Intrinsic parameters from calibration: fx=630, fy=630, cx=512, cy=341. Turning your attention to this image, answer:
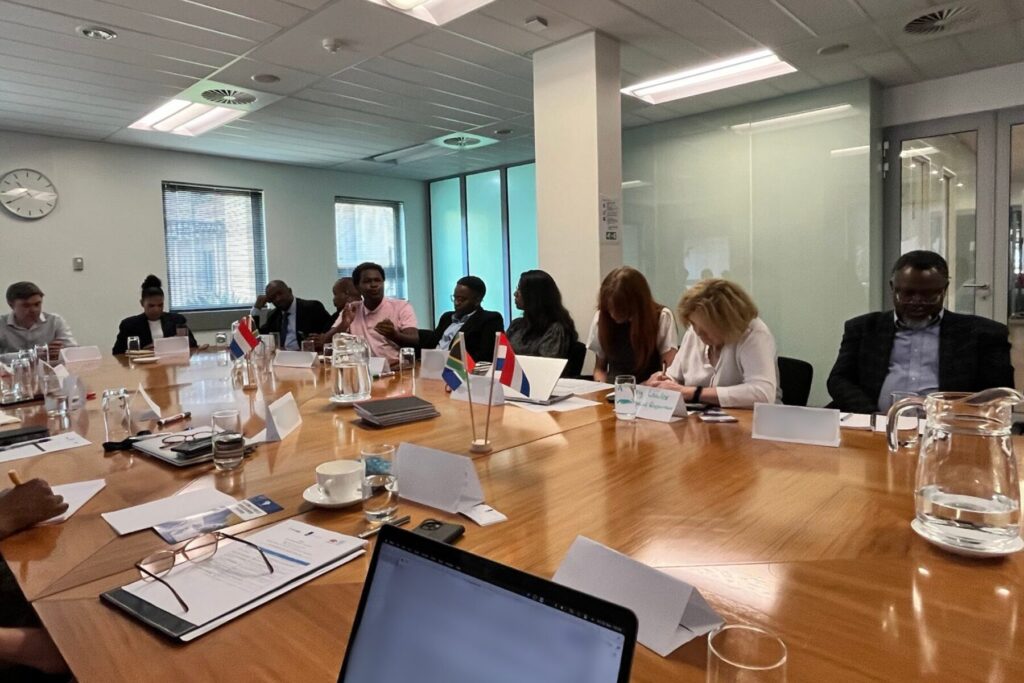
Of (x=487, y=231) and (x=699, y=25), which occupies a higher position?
(x=699, y=25)

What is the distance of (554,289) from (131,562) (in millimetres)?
2788

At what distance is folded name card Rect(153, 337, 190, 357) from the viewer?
4.34 m

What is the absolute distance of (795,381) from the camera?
111 inches

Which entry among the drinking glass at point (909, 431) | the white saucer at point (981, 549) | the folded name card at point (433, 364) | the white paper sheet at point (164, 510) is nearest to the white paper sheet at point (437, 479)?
the white paper sheet at point (164, 510)

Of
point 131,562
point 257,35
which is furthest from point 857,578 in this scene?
point 257,35

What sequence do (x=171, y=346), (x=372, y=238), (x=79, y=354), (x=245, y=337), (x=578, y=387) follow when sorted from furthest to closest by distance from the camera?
Result: (x=372, y=238), (x=171, y=346), (x=79, y=354), (x=245, y=337), (x=578, y=387)

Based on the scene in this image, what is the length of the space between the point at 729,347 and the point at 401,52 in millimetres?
2660

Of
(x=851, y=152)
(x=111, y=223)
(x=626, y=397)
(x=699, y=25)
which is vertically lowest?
(x=626, y=397)

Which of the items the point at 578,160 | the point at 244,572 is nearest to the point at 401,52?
the point at 578,160

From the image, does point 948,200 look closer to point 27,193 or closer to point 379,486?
point 379,486

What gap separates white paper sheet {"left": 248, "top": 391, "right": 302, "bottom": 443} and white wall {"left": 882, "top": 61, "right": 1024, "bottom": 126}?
5.05 meters

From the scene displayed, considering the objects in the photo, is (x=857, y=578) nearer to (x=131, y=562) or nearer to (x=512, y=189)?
(x=131, y=562)

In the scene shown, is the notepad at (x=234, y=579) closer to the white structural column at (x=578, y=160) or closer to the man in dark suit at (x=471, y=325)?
the man in dark suit at (x=471, y=325)

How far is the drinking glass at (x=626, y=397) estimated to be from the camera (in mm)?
2035
